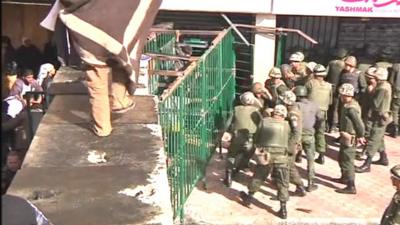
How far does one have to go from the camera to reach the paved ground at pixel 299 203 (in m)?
7.34

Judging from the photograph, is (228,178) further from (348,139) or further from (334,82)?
(334,82)

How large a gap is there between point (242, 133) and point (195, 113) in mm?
1608

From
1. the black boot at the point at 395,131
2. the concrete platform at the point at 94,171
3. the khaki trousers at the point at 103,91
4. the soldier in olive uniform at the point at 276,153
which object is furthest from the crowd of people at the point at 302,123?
the khaki trousers at the point at 103,91

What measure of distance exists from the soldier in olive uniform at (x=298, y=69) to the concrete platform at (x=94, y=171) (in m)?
5.38

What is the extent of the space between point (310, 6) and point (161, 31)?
10.3ft

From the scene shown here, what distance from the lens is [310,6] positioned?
420 inches

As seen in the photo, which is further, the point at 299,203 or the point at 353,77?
the point at 353,77

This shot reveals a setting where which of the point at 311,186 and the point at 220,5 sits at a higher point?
the point at 220,5

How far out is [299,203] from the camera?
7.81 metres

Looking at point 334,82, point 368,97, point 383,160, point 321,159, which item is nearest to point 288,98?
point 321,159

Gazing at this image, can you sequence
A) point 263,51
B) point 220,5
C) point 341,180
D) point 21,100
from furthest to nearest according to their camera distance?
point 263,51 → point 220,5 → point 341,180 → point 21,100

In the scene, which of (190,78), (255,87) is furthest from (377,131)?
(190,78)

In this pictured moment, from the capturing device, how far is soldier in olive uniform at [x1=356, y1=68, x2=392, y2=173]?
344 inches

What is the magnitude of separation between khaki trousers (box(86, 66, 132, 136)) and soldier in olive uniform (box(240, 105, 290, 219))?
3.46m
